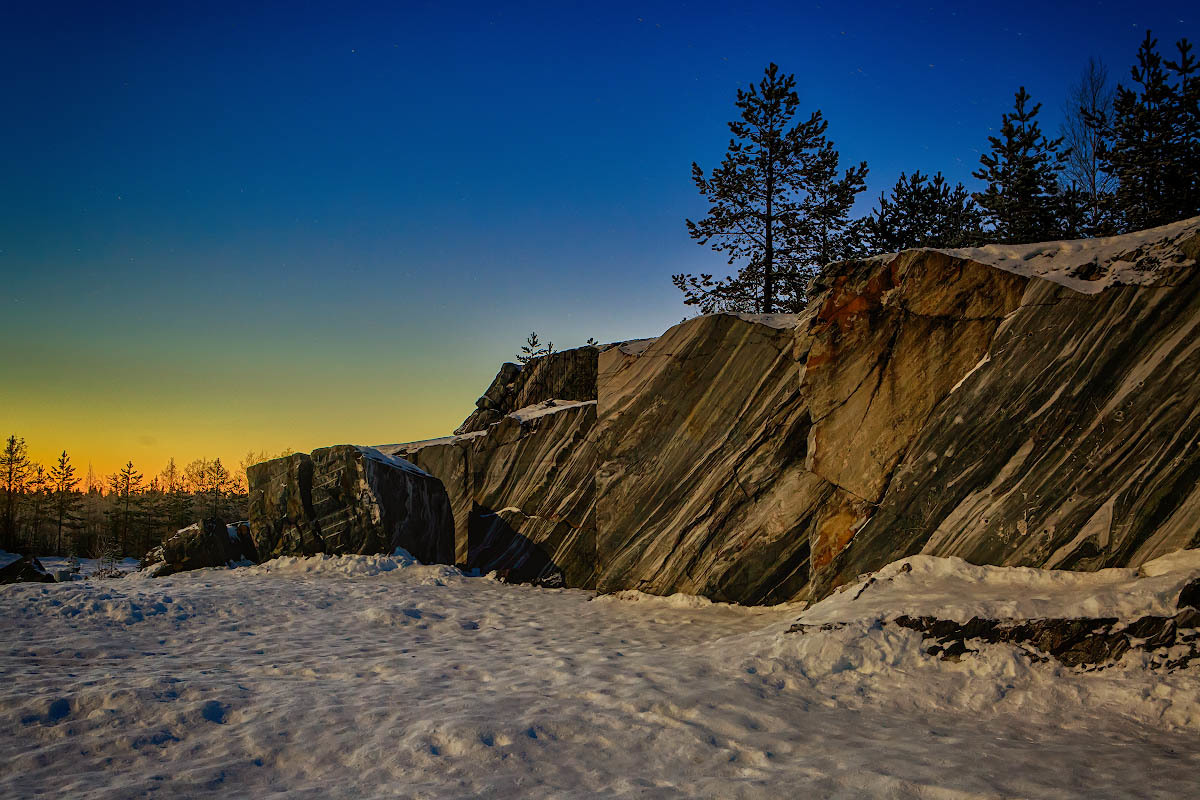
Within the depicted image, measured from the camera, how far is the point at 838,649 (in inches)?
215

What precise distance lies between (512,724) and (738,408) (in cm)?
602

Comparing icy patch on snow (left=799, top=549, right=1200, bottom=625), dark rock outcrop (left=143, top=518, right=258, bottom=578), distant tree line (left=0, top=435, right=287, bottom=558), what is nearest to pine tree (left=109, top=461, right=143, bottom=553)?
distant tree line (left=0, top=435, right=287, bottom=558)

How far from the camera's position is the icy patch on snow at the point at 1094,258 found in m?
6.34

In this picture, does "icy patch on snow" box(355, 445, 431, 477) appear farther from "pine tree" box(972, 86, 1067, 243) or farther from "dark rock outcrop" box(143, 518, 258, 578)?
"pine tree" box(972, 86, 1067, 243)

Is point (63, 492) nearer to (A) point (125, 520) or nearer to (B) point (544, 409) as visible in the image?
(A) point (125, 520)

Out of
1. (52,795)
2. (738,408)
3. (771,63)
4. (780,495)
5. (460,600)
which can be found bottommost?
(460,600)

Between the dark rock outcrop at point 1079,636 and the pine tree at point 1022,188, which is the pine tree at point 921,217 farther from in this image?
the dark rock outcrop at point 1079,636

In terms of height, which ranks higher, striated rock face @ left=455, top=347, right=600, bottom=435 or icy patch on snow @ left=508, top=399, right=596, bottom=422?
striated rock face @ left=455, top=347, right=600, bottom=435

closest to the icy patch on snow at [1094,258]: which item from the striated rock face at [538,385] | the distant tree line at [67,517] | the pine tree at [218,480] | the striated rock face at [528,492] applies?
the striated rock face at [528,492]

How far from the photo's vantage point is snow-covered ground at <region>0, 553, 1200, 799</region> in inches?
137

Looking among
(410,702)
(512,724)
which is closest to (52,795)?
(410,702)

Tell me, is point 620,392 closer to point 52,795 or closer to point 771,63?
point 52,795

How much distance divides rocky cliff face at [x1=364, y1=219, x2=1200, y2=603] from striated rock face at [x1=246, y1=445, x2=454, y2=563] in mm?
1724

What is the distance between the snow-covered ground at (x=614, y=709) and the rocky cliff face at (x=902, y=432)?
69 cm
